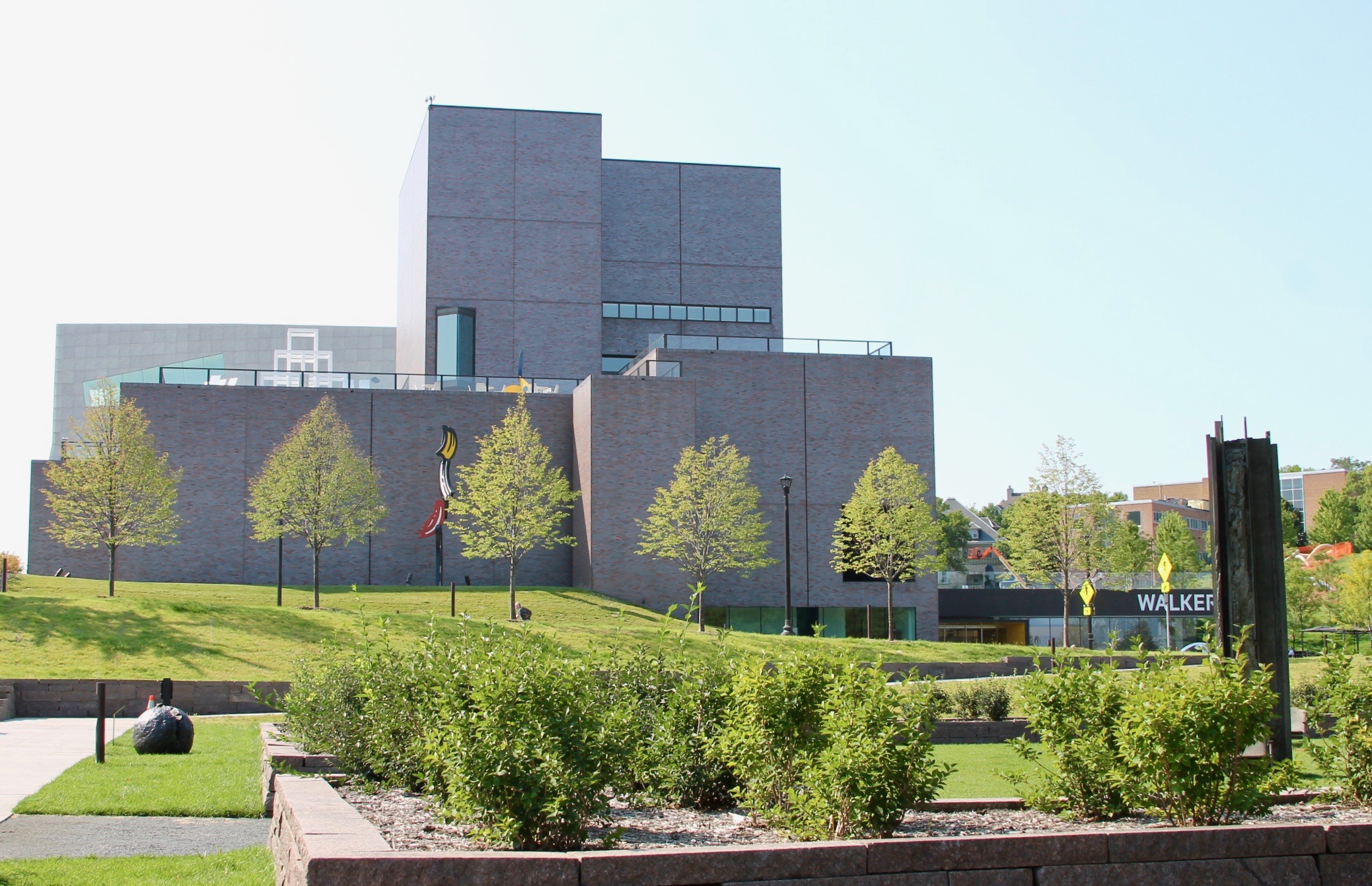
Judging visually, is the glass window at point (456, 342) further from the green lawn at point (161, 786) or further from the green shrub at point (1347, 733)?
the green shrub at point (1347, 733)

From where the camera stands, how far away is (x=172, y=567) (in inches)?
1885

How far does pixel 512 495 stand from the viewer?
42062 millimetres

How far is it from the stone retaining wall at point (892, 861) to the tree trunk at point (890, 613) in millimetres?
37784

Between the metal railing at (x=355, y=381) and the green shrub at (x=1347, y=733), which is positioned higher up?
the metal railing at (x=355, y=381)

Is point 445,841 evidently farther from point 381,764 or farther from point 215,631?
point 215,631

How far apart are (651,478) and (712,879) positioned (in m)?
40.6

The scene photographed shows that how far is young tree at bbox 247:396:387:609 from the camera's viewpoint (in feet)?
141

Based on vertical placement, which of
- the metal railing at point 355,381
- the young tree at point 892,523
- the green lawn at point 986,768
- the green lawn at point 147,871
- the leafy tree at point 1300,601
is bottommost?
the leafy tree at point 1300,601

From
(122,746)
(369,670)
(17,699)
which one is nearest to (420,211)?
(17,699)

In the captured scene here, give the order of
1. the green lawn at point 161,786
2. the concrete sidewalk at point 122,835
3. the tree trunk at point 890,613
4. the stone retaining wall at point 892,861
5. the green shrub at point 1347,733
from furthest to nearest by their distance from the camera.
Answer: the tree trunk at point 890,613
the green lawn at point 161,786
the concrete sidewalk at point 122,835
the green shrub at point 1347,733
the stone retaining wall at point 892,861

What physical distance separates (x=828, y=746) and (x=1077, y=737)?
1.87 meters

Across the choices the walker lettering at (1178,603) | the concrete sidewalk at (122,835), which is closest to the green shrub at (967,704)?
the concrete sidewalk at (122,835)

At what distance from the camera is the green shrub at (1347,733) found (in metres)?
9.07

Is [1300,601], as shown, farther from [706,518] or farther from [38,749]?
[38,749]
